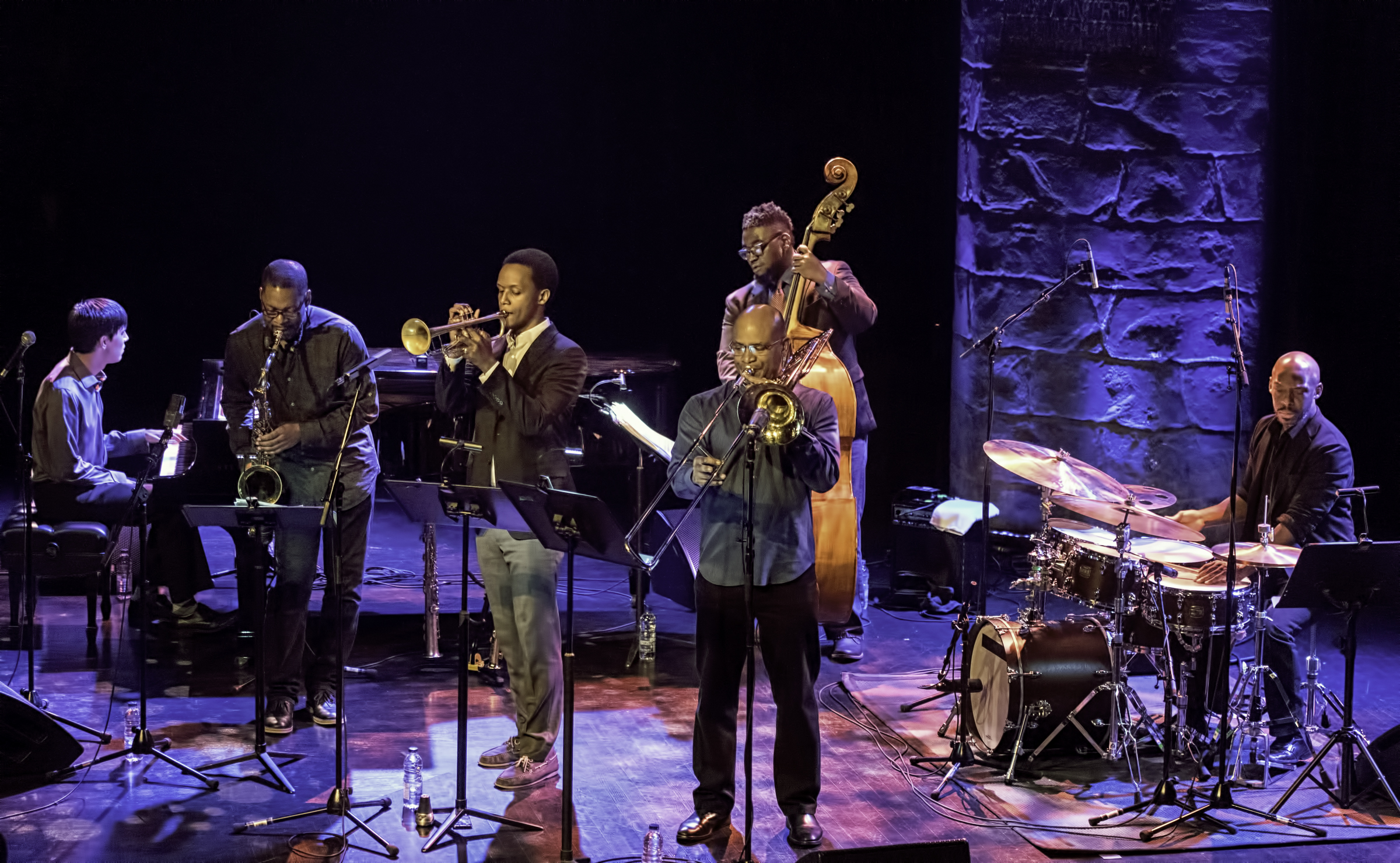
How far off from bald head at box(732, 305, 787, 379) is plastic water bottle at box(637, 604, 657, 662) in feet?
8.73

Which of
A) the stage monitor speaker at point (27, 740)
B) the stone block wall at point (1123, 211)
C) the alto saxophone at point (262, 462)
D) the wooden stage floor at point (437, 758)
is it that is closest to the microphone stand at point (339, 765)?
the wooden stage floor at point (437, 758)

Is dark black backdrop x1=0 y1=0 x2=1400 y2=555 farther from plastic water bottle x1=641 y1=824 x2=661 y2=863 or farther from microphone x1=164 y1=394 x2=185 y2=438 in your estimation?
plastic water bottle x1=641 y1=824 x2=661 y2=863

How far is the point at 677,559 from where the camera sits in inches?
302

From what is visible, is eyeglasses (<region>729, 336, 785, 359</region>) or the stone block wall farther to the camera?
the stone block wall

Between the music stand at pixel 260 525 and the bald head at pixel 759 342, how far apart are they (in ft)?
5.58

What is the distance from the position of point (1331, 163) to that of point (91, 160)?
872 centimetres

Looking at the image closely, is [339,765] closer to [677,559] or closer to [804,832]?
[804,832]

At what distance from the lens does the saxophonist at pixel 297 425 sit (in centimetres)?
571

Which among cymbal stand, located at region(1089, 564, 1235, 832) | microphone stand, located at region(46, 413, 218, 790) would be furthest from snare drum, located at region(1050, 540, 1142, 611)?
microphone stand, located at region(46, 413, 218, 790)

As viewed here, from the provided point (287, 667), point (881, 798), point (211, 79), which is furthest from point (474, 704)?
point (211, 79)

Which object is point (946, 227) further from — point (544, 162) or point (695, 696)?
point (695, 696)

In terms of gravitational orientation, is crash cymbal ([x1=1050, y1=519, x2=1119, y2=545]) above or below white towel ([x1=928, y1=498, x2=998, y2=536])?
above

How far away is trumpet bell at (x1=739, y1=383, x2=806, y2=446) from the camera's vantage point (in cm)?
427

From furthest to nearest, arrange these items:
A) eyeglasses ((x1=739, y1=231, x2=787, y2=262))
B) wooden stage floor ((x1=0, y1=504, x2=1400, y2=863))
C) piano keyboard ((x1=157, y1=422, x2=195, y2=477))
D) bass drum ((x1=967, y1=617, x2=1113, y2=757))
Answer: piano keyboard ((x1=157, y1=422, x2=195, y2=477)) < eyeglasses ((x1=739, y1=231, x2=787, y2=262)) < bass drum ((x1=967, y1=617, x2=1113, y2=757)) < wooden stage floor ((x1=0, y1=504, x2=1400, y2=863))
